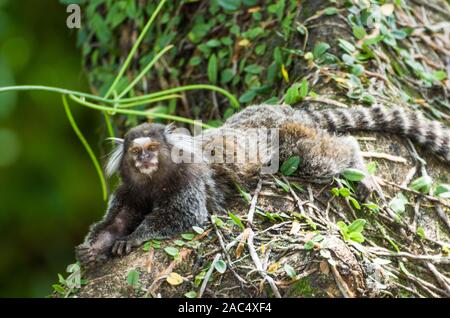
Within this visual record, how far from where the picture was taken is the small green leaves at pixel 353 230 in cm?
384

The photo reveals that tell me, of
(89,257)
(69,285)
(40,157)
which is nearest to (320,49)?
(89,257)

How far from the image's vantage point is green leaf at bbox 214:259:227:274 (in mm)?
3660

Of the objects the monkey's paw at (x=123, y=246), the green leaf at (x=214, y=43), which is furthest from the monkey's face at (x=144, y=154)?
the green leaf at (x=214, y=43)

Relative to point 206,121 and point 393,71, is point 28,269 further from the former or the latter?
point 393,71

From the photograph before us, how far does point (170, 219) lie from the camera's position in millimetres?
4180

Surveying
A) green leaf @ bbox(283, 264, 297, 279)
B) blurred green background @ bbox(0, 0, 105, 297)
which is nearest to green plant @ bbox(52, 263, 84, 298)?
green leaf @ bbox(283, 264, 297, 279)

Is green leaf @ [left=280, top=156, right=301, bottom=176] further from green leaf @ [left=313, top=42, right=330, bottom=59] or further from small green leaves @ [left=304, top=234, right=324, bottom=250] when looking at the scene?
green leaf @ [left=313, top=42, right=330, bottom=59]

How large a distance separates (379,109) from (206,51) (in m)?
1.72

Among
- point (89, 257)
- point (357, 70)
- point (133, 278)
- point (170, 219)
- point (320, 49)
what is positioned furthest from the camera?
point (320, 49)

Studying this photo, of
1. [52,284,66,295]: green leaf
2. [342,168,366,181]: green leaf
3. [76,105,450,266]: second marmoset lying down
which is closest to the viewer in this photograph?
[52,284,66,295]: green leaf

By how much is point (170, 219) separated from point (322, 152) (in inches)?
41.1

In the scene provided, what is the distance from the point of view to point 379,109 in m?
4.88

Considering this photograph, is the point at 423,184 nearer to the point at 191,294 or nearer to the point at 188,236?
the point at 188,236

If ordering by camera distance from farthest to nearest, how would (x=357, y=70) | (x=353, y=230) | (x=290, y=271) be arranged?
1. (x=357, y=70)
2. (x=353, y=230)
3. (x=290, y=271)
